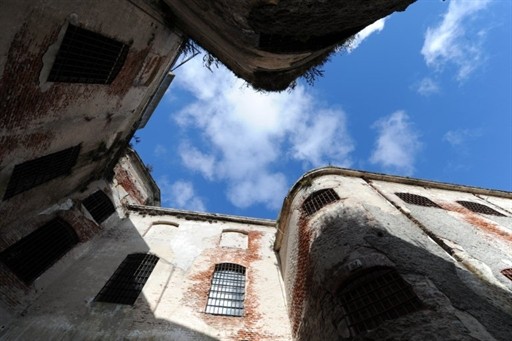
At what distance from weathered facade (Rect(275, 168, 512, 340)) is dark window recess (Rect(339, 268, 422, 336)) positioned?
20 mm

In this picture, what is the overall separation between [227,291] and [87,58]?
8049mm

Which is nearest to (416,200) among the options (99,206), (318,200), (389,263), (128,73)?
(318,200)

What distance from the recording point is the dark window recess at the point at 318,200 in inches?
398

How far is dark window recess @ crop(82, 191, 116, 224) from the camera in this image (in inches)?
495

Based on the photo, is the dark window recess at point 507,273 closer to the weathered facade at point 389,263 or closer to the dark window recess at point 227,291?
the weathered facade at point 389,263

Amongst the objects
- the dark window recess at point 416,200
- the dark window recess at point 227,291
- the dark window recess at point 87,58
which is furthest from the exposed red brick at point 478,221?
the dark window recess at point 87,58

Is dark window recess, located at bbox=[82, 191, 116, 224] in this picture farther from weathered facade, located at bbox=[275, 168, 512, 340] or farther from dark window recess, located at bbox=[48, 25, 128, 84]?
weathered facade, located at bbox=[275, 168, 512, 340]

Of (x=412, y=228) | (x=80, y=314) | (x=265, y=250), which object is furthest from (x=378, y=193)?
(x=80, y=314)

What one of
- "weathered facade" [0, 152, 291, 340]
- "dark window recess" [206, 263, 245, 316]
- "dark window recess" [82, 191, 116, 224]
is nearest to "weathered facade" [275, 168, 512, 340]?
"weathered facade" [0, 152, 291, 340]

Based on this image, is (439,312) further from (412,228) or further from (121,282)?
(121,282)

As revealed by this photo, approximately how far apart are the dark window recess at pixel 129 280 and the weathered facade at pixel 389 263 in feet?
16.0

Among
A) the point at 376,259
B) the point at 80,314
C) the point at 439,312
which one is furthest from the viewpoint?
the point at 80,314

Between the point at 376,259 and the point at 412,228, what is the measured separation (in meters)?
2.04

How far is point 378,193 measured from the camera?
34.6 ft
